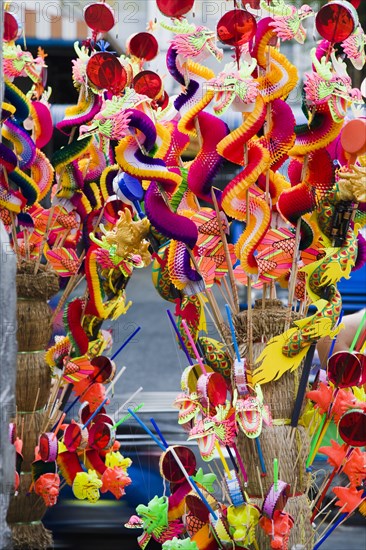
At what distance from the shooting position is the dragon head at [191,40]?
88.9 inches

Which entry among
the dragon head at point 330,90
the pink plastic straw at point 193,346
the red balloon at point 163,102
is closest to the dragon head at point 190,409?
the pink plastic straw at point 193,346

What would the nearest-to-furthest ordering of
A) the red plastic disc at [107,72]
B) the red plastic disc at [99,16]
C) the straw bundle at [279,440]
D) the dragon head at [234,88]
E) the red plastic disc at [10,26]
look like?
the dragon head at [234,88] < the straw bundle at [279,440] < the red plastic disc at [107,72] < the red plastic disc at [99,16] < the red plastic disc at [10,26]

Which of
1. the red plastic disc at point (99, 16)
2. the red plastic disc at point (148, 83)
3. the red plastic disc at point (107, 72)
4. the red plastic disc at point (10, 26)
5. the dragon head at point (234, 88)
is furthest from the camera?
the red plastic disc at point (10, 26)

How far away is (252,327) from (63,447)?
34.3 inches

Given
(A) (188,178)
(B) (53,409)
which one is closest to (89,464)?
(B) (53,409)

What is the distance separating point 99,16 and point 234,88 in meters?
0.77

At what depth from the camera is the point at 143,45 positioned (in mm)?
2719

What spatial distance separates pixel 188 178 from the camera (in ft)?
7.52

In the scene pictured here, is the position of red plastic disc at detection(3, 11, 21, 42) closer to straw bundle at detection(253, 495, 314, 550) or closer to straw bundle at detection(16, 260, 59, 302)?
straw bundle at detection(16, 260, 59, 302)

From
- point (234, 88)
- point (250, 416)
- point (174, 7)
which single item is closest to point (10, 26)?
point (174, 7)

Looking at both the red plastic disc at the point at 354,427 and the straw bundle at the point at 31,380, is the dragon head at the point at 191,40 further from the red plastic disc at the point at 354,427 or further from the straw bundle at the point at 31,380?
the straw bundle at the point at 31,380

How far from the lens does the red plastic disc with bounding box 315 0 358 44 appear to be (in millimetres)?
2197

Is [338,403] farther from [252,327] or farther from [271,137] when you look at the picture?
[271,137]

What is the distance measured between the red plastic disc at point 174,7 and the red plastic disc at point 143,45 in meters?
0.37
